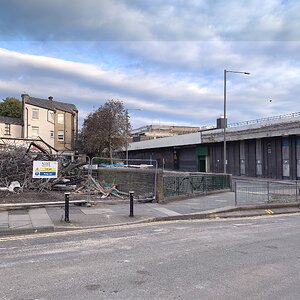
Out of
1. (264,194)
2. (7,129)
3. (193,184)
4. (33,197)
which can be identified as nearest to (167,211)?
(33,197)

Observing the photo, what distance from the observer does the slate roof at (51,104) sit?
69250 millimetres

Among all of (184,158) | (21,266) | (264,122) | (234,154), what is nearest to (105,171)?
(21,266)

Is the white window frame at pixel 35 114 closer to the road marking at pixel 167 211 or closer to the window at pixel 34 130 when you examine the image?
the window at pixel 34 130

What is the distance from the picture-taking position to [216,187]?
25.4 meters

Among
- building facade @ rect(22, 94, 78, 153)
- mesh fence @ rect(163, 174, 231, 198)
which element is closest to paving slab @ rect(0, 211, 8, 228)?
mesh fence @ rect(163, 174, 231, 198)

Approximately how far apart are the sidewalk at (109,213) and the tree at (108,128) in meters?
47.5

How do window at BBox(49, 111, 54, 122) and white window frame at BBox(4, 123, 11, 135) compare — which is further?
window at BBox(49, 111, 54, 122)

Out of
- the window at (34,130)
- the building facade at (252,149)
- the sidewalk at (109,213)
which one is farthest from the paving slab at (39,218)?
the window at (34,130)

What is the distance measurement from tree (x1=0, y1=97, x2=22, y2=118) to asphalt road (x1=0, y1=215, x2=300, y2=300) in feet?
247

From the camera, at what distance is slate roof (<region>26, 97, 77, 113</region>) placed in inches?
2726

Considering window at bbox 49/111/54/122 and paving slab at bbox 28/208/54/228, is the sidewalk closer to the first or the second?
paving slab at bbox 28/208/54/228

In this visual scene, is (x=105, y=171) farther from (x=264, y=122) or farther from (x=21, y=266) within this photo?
(x=264, y=122)

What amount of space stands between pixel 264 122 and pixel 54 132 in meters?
38.2

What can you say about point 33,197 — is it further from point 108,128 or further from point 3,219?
point 108,128
